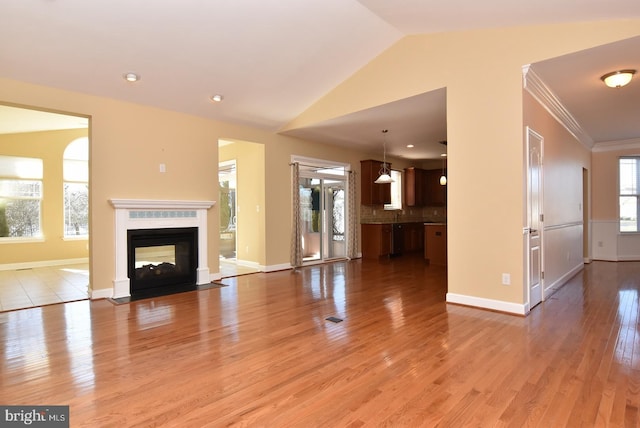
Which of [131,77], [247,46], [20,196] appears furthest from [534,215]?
[20,196]

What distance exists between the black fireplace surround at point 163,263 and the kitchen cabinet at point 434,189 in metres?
7.10

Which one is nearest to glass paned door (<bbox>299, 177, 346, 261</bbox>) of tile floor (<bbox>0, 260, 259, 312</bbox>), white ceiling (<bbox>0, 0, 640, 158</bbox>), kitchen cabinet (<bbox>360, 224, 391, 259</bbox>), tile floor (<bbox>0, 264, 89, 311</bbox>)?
kitchen cabinet (<bbox>360, 224, 391, 259</bbox>)

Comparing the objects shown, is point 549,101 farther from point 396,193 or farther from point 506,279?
point 396,193

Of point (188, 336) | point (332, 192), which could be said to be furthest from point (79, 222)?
point (188, 336)

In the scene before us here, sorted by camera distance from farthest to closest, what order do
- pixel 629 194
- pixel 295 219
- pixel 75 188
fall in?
pixel 75 188
pixel 629 194
pixel 295 219

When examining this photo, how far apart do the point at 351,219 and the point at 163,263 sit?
4.31 m

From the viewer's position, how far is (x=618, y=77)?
12.1 ft

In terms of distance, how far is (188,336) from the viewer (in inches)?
124

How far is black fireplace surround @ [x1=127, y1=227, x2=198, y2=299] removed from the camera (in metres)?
4.88

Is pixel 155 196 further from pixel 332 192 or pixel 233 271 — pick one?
pixel 332 192

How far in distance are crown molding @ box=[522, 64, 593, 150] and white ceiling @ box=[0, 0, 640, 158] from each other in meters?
0.10

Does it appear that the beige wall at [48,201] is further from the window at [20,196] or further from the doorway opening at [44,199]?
the window at [20,196]

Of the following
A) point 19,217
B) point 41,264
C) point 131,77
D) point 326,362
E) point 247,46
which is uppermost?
point 247,46

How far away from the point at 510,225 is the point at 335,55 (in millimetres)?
3027
